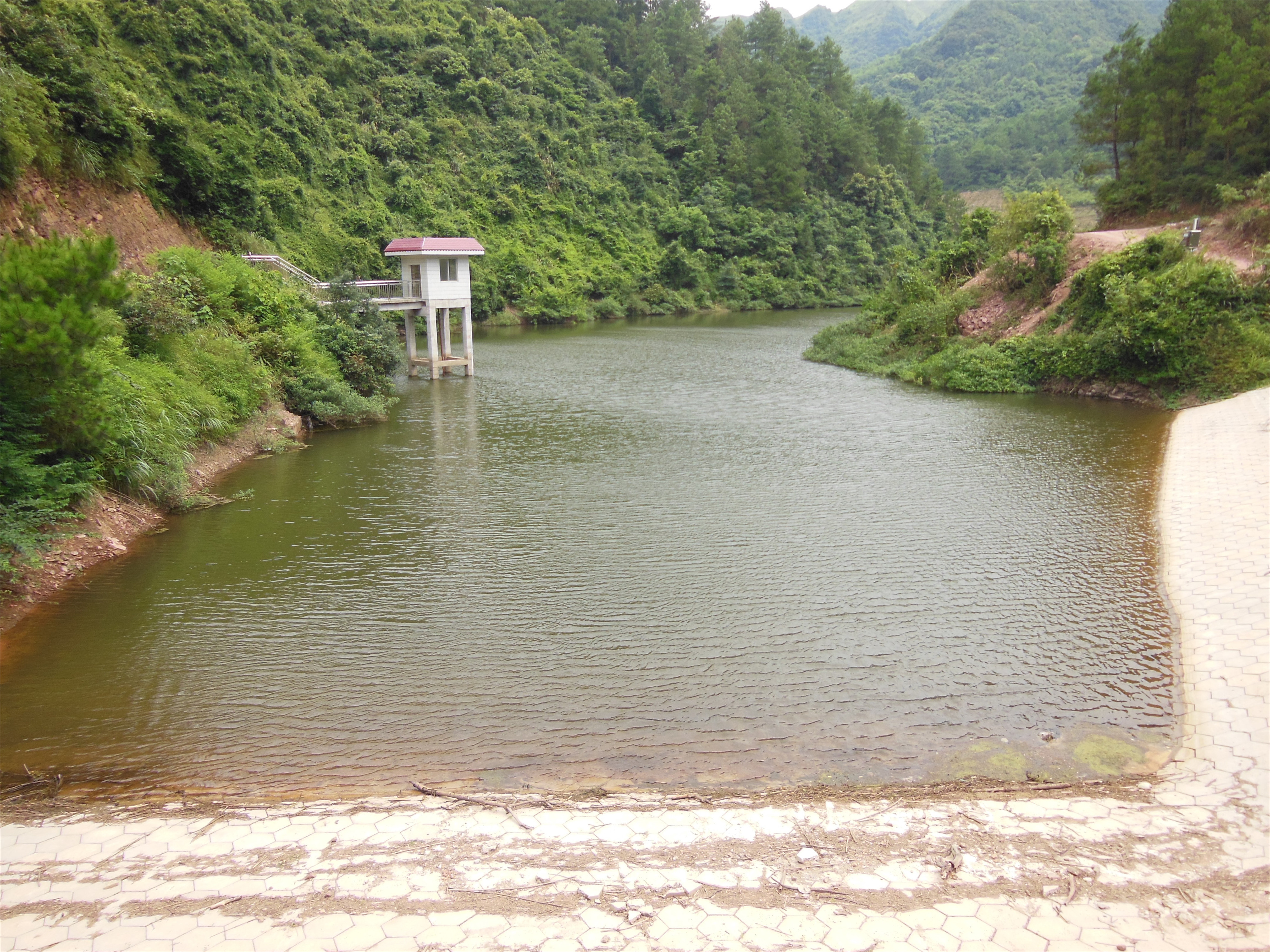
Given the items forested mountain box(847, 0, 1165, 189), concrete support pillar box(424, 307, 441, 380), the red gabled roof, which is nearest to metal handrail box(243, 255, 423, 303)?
concrete support pillar box(424, 307, 441, 380)

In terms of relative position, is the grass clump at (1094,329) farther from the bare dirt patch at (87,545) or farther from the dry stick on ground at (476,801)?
the dry stick on ground at (476,801)

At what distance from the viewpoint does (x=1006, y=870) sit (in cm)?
579

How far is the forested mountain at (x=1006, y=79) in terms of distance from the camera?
10838cm

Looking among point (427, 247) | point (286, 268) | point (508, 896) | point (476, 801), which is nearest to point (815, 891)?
point (508, 896)

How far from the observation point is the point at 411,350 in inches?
1240

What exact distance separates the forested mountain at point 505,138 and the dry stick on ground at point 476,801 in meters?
16.8

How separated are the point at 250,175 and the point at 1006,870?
1269 inches

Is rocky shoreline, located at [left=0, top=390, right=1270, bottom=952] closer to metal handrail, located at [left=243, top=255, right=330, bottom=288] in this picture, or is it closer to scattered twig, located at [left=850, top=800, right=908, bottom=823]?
scattered twig, located at [left=850, top=800, right=908, bottom=823]

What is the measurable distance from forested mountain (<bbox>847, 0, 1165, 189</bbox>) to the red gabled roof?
92.9m

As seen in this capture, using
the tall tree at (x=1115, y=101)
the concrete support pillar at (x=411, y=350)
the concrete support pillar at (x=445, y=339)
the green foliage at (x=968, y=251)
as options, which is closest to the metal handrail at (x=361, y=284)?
the concrete support pillar at (x=411, y=350)

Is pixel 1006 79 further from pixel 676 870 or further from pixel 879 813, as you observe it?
pixel 676 870

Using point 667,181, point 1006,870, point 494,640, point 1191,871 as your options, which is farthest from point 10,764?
point 667,181

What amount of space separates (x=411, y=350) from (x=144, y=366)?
16.0 m

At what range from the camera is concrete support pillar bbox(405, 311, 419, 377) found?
31.3 metres
